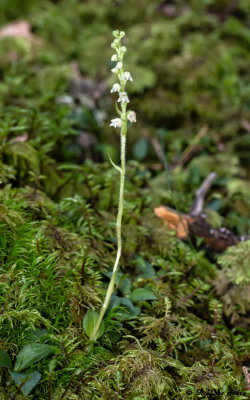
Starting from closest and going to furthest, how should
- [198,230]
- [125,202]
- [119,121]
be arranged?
[119,121]
[125,202]
[198,230]

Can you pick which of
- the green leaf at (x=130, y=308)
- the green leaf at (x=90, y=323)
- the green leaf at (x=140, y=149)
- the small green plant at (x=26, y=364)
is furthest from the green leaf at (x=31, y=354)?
the green leaf at (x=140, y=149)

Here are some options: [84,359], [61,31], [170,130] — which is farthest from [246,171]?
[61,31]

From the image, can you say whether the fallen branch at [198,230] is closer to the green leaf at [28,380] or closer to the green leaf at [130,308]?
the green leaf at [130,308]

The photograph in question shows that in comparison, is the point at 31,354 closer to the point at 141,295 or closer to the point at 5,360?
the point at 5,360

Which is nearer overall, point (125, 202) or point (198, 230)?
point (125, 202)

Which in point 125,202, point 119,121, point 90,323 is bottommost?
point 90,323

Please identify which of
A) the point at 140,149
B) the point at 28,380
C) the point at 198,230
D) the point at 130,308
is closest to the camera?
the point at 28,380

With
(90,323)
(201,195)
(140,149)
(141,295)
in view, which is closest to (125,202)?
(141,295)

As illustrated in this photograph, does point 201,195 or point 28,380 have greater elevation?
point 201,195
